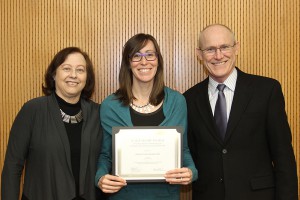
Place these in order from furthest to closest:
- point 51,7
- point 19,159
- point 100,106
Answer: point 51,7 → point 100,106 → point 19,159

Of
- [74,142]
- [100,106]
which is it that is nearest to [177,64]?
[100,106]

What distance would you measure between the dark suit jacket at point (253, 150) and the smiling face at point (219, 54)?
158 millimetres

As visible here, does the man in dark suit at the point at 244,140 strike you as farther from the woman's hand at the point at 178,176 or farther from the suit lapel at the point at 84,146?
the suit lapel at the point at 84,146

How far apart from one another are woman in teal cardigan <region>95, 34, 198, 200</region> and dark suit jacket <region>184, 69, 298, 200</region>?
7.6 inches

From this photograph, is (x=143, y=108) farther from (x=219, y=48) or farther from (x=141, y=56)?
(x=219, y=48)

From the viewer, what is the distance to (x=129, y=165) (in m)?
2.22

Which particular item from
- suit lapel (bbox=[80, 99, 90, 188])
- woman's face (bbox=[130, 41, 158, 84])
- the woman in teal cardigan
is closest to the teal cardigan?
the woman in teal cardigan

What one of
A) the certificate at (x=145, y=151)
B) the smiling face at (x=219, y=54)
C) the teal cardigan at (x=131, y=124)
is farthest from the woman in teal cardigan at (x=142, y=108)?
the smiling face at (x=219, y=54)

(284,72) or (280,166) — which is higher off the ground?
(284,72)

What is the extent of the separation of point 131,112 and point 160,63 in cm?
46

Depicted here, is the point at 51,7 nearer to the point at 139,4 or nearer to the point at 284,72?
the point at 139,4

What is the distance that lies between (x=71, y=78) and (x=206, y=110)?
1.02 meters

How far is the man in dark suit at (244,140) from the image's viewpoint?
7.52ft

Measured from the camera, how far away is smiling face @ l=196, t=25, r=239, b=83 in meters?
2.42
